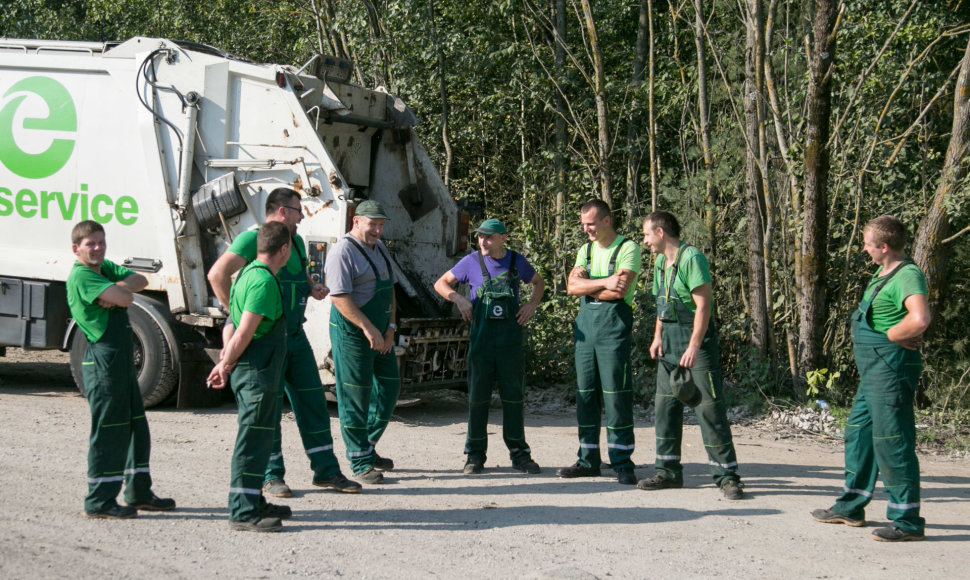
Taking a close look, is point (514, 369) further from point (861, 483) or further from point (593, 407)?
point (861, 483)

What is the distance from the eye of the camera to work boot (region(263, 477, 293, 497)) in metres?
5.45

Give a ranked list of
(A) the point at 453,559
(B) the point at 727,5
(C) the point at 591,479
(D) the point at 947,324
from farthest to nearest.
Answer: (B) the point at 727,5 < (D) the point at 947,324 < (C) the point at 591,479 < (A) the point at 453,559

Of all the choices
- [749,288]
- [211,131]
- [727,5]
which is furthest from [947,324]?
[211,131]

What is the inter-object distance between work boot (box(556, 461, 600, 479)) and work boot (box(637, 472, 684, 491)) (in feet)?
1.21

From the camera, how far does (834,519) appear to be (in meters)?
5.18

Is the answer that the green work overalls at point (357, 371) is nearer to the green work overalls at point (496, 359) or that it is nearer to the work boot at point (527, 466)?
the green work overalls at point (496, 359)

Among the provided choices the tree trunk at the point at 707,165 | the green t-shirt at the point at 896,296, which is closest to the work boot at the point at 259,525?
the green t-shirt at the point at 896,296

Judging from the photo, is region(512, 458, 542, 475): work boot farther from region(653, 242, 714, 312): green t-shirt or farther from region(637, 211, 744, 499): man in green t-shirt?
region(653, 242, 714, 312): green t-shirt

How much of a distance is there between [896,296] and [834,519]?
127 cm

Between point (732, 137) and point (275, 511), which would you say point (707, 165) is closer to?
point (732, 137)

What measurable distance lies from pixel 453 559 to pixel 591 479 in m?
1.84

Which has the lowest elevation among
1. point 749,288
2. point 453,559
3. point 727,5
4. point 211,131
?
point 453,559

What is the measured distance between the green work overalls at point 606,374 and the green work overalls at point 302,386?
167 centimetres

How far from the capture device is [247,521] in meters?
4.81
